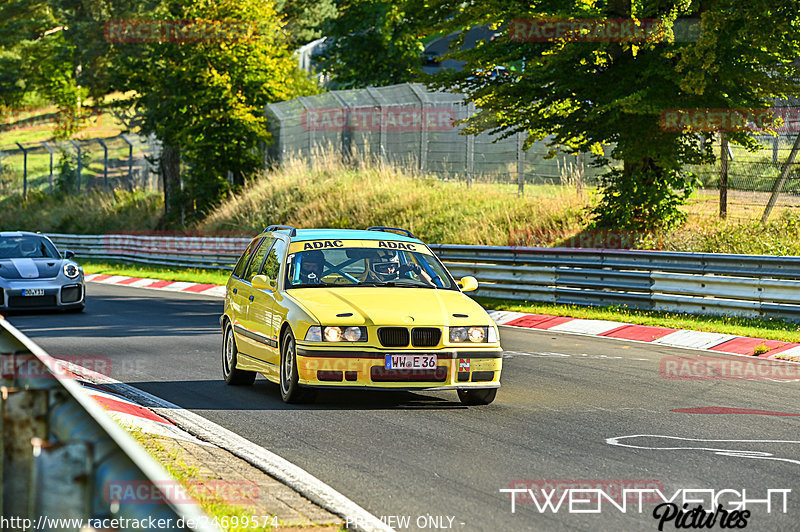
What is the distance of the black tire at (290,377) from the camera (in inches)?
376

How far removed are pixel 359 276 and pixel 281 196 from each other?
2533 cm

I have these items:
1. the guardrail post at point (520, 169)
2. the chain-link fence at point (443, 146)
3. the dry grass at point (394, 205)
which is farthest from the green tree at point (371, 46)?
the guardrail post at point (520, 169)

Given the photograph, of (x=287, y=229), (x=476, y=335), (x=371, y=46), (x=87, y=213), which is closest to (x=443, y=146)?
(x=371, y=46)

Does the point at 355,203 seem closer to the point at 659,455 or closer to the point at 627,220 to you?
the point at 627,220

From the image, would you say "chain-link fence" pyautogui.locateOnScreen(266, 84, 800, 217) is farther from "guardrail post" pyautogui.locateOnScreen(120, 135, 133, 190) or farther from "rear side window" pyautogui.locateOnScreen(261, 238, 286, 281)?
"rear side window" pyautogui.locateOnScreen(261, 238, 286, 281)

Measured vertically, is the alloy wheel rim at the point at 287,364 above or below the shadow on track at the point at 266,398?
above

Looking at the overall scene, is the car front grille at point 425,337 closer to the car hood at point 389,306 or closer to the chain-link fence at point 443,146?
the car hood at point 389,306

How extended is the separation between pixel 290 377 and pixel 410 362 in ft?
3.71

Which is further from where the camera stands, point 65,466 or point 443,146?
point 443,146

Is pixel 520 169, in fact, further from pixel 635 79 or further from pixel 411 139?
pixel 635 79

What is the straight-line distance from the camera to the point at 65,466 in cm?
251

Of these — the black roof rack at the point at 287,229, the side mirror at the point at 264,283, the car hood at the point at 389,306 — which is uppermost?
the black roof rack at the point at 287,229

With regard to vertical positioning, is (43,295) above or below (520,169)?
below

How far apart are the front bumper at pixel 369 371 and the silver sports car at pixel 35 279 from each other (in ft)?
36.8
